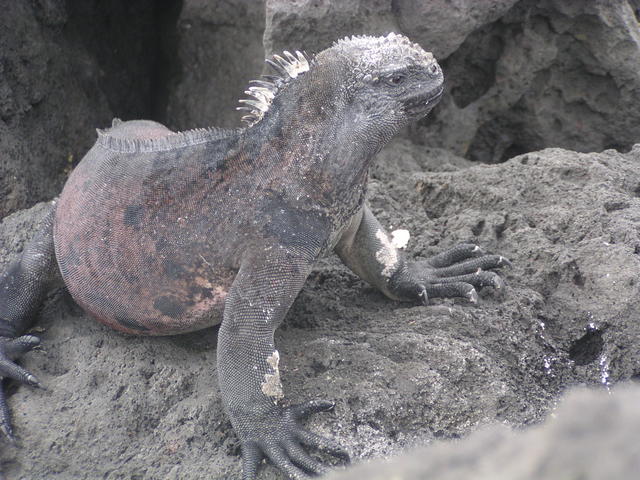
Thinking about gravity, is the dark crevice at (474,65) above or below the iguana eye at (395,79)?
below

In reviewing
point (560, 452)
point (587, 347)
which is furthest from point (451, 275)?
point (560, 452)

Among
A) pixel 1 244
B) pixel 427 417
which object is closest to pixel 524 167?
pixel 427 417

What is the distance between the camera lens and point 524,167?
162 inches

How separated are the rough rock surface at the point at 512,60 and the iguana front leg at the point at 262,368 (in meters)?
1.97

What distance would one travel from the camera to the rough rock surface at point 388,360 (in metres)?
2.88

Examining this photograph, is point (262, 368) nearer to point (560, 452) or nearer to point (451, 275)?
point (451, 275)

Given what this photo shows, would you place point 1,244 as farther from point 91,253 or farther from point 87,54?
point 87,54

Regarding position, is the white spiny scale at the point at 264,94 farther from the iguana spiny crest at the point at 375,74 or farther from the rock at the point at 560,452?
the rock at the point at 560,452

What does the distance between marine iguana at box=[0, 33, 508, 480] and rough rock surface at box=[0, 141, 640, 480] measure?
0.44 ft

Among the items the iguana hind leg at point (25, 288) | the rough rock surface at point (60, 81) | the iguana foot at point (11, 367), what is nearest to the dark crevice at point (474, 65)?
the rough rock surface at point (60, 81)

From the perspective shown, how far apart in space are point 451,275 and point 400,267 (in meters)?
0.29

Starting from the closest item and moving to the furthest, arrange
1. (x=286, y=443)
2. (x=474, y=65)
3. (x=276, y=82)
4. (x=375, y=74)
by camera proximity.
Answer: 1. (x=286, y=443)
2. (x=375, y=74)
3. (x=276, y=82)
4. (x=474, y=65)

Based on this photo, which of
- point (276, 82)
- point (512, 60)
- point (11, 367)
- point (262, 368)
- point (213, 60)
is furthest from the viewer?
point (213, 60)

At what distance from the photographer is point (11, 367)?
328cm
